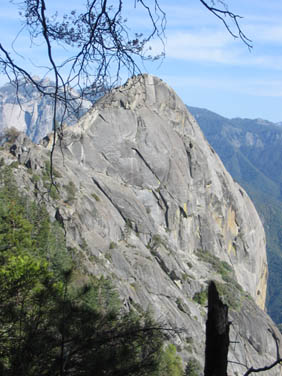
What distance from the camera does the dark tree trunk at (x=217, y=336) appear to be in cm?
462

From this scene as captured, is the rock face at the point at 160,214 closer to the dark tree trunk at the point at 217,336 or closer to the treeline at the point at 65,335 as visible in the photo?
the treeline at the point at 65,335

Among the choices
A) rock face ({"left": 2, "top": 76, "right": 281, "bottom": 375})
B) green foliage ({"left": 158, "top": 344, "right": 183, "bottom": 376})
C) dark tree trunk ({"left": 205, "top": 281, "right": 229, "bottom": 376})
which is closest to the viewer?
dark tree trunk ({"left": 205, "top": 281, "right": 229, "bottom": 376})

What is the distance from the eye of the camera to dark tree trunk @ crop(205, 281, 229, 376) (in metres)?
4.62

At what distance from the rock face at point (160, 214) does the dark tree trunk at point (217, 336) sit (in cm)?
2522

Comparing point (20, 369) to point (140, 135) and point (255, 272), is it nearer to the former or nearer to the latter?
point (140, 135)

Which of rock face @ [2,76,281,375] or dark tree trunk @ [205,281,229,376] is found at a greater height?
rock face @ [2,76,281,375]

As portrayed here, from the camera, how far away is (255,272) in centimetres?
6469

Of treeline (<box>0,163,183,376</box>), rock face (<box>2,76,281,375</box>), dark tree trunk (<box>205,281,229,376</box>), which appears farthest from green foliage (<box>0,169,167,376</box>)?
rock face (<box>2,76,281,375</box>)

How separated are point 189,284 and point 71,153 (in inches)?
728

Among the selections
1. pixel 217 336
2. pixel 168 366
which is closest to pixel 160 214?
pixel 168 366

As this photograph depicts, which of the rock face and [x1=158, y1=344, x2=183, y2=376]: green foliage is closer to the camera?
[x1=158, y1=344, x2=183, y2=376]: green foliage

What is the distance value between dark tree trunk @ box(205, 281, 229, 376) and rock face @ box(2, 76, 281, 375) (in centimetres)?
2522

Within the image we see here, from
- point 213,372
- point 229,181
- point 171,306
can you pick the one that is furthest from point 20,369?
point 229,181

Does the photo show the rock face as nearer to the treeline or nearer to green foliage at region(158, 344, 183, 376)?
green foliage at region(158, 344, 183, 376)
